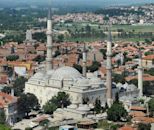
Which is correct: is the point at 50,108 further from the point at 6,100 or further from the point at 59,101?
the point at 6,100

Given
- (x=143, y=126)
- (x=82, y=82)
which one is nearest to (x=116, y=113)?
(x=143, y=126)

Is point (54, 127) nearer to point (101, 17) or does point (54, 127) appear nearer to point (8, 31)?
point (8, 31)

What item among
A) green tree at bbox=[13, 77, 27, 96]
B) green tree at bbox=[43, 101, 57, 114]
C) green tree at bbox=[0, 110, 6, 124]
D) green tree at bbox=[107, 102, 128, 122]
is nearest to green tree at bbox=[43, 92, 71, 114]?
green tree at bbox=[43, 101, 57, 114]

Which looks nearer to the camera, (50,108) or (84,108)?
(84,108)

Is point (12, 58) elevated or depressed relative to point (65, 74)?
depressed

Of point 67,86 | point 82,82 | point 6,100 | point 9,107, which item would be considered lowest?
point 9,107

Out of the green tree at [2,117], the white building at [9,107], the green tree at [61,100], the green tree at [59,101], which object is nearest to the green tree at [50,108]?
the green tree at [59,101]

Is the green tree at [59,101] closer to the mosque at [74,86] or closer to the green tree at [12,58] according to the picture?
the mosque at [74,86]

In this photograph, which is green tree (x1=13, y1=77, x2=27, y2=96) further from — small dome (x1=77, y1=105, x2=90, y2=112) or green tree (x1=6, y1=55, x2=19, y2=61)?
green tree (x1=6, y1=55, x2=19, y2=61)

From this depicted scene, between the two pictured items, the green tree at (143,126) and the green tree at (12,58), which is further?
the green tree at (12,58)

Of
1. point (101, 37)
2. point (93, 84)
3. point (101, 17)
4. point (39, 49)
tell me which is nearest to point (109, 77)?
point (93, 84)

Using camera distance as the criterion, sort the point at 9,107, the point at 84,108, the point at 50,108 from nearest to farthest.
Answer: the point at 84,108
the point at 9,107
the point at 50,108
